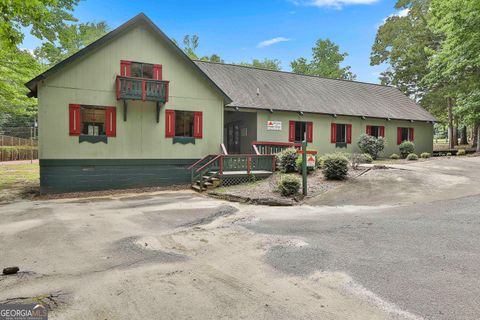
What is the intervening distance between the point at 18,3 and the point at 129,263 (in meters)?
8.69

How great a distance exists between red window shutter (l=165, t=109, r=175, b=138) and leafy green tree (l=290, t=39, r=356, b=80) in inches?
1286

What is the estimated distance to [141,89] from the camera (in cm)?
1298

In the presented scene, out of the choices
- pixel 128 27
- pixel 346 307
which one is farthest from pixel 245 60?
pixel 346 307

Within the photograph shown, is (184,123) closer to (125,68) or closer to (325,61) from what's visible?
(125,68)

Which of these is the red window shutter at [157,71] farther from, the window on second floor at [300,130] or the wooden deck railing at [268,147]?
the window on second floor at [300,130]

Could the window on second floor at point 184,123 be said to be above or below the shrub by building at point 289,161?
above

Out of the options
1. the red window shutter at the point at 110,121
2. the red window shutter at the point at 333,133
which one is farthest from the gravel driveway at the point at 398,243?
the red window shutter at the point at 333,133

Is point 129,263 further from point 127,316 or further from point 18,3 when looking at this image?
point 18,3

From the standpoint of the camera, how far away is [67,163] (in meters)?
12.5

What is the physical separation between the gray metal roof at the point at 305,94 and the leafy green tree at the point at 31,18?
326 inches

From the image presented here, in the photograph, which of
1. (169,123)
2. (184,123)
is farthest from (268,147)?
(169,123)

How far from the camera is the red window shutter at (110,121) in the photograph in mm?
13133

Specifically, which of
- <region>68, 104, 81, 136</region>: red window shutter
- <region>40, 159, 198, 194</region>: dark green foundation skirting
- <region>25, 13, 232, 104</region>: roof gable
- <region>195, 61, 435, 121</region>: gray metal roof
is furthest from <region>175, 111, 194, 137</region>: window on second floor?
<region>68, 104, 81, 136</region>: red window shutter

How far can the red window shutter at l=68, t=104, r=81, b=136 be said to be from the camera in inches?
493
